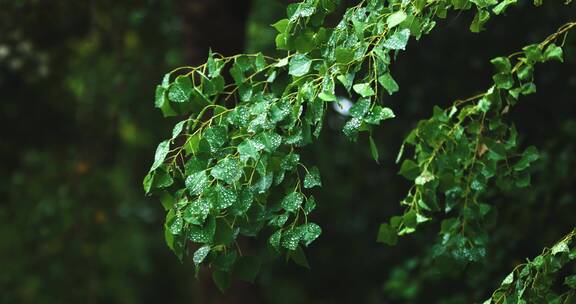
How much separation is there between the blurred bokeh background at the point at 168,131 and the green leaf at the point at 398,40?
7.23 feet

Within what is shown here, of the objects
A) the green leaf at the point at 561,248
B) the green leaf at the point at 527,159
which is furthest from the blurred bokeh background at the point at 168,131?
the green leaf at the point at 561,248

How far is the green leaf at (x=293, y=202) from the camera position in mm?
2033

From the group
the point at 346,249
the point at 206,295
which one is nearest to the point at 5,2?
the point at 206,295

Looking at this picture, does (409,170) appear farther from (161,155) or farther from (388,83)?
(161,155)

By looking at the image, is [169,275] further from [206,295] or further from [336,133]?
[206,295]

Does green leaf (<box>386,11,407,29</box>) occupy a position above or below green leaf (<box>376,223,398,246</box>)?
above

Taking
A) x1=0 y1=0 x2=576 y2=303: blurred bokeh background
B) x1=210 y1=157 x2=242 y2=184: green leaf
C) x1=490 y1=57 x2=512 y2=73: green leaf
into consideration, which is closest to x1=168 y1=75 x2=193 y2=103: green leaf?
x1=210 y1=157 x2=242 y2=184: green leaf

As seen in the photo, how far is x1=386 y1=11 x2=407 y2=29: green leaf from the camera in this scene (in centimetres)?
197

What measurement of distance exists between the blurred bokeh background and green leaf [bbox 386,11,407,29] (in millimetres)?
2213

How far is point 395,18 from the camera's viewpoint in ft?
6.52

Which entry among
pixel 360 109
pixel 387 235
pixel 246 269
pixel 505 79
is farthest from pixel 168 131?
pixel 360 109

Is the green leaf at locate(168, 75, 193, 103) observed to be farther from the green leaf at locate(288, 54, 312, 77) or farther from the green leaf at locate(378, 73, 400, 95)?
the green leaf at locate(378, 73, 400, 95)

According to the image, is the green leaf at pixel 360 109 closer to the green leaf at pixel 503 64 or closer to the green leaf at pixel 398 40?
the green leaf at pixel 398 40

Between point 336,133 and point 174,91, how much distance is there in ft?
15.5
